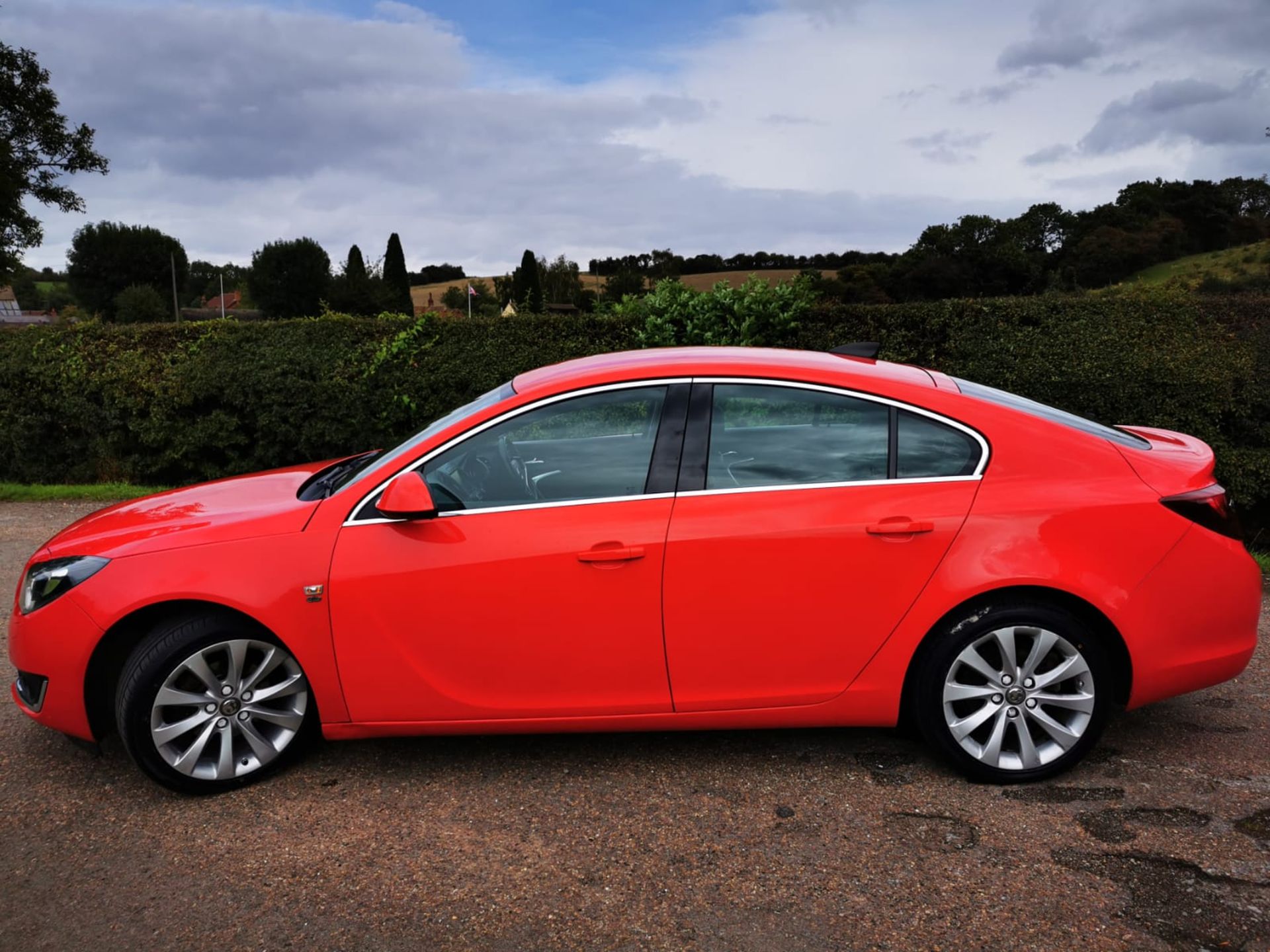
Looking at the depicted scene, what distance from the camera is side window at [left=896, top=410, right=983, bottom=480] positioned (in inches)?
142

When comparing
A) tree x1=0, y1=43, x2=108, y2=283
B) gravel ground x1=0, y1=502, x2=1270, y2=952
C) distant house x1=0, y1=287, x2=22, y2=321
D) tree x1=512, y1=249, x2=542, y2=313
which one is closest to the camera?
gravel ground x1=0, y1=502, x2=1270, y2=952

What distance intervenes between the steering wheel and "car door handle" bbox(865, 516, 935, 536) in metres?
1.20

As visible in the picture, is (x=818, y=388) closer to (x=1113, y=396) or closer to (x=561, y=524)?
(x=561, y=524)

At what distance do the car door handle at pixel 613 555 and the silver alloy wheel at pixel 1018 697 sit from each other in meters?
1.19

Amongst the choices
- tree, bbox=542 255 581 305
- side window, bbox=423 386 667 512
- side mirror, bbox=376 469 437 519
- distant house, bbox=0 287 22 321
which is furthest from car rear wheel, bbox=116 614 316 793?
distant house, bbox=0 287 22 321

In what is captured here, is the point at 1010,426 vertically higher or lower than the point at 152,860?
higher

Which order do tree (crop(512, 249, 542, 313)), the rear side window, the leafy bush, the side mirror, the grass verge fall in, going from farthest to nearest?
tree (crop(512, 249, 542, 313)) → the grass verge → the leafy bush → the rear side window → the side mirror

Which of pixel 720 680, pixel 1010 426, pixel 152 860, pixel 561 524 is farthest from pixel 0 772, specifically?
pixel 1010 426

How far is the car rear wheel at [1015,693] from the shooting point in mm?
3521

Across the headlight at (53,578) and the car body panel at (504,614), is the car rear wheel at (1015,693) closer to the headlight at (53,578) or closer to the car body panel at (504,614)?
the car body panel at (504,614)

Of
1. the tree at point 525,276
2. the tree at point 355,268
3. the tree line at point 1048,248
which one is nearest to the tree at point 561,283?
the tree at point 525,276

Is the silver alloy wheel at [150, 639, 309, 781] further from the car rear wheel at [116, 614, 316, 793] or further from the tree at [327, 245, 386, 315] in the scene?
the tree at [327, 245, 386, 315]

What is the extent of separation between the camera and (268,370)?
32.2 ft

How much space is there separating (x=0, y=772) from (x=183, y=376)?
6864 millimetres
